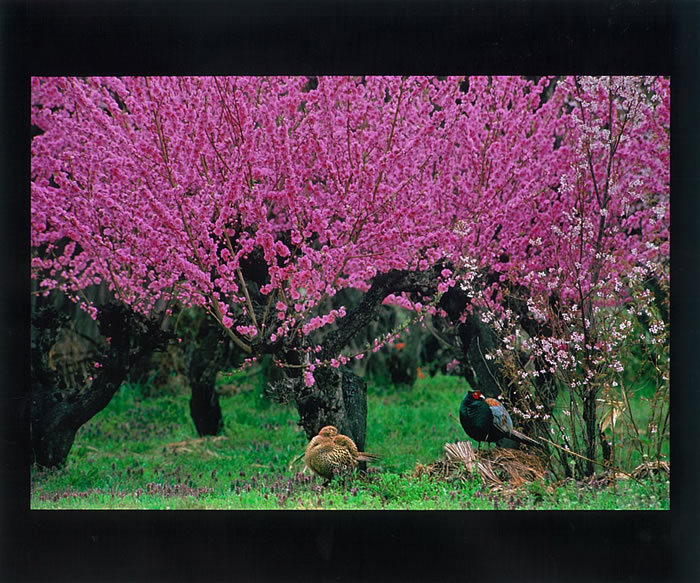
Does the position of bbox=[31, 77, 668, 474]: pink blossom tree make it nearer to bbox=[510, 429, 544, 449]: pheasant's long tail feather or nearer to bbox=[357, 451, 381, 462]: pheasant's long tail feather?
bbox=[357, 451, 381, 462]: pheasant's long tail feather

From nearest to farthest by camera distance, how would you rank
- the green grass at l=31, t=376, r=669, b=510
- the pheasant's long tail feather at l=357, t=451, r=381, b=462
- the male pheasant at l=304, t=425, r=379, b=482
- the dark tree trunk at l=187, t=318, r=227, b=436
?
the green grass at l=31, t=376, r=669, b=510 → the male pheasant at l=304, t=425, r=379, b=482 → the pheasant's long tail feather at l=357, t=451, r=381, b=462 → the dark tree trunk at l=187, t=318, r=227, b=436

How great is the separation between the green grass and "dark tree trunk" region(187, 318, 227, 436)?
5.4 inches

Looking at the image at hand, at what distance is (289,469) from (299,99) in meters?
2.88

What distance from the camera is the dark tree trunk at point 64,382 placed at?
223 inches

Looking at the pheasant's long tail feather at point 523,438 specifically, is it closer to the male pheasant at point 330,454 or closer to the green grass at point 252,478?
the green grass at point 252,478

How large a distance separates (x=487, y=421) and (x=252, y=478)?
1898mm

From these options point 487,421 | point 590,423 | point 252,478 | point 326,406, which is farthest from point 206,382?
point 590,423

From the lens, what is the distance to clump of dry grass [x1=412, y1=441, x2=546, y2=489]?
5.38 meters

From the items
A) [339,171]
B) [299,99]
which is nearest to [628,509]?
[339,171]


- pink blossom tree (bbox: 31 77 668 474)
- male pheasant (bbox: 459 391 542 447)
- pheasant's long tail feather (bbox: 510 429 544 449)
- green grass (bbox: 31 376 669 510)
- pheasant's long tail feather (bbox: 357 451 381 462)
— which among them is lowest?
green grass (bbox: 31 376 669 510)

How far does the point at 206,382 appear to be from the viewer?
7105mm

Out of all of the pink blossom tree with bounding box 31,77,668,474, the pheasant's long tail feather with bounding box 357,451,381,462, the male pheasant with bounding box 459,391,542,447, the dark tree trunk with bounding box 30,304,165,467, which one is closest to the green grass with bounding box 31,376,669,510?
the pheasant's long tail feather with bounding box 357,451,381,462

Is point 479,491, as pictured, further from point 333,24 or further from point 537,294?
point 333,24

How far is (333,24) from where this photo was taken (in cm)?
510
